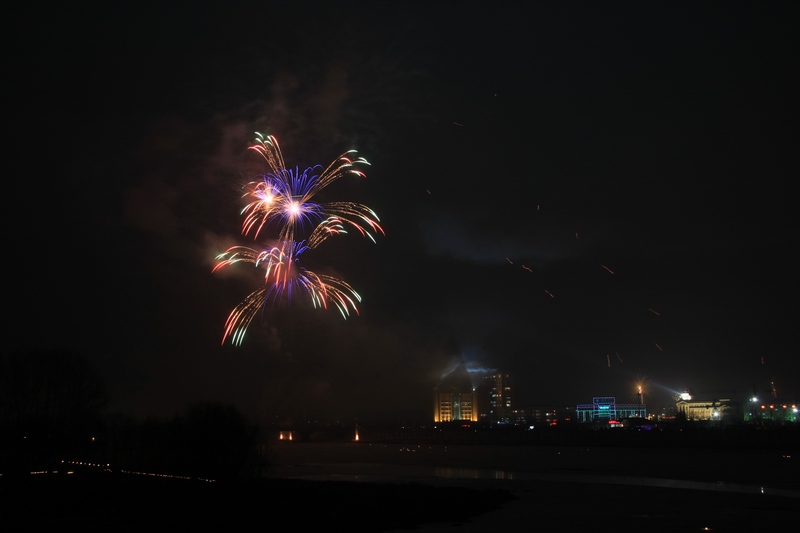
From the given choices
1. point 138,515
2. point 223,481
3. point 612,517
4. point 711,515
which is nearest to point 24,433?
point 223,481

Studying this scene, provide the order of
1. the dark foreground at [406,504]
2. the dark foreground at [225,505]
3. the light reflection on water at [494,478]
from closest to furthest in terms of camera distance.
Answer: the dark foreground at [406,504] < the dark foreground at [225,505] < the light reflection on water at [494,478]

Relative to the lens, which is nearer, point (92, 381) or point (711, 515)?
point (711, 515)

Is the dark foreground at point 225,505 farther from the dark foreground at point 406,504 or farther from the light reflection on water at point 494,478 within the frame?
the light reflection on water at point 494,478

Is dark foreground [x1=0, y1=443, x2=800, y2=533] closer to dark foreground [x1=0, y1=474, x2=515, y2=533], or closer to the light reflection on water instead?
dark foreground [x1=0, y1=474, x2=515, y2=533]

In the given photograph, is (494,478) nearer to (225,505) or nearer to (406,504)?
(406,504)

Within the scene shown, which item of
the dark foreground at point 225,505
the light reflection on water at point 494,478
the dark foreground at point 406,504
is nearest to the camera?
the dark foreground at point 406,504

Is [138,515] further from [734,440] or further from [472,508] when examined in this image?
[734,440]

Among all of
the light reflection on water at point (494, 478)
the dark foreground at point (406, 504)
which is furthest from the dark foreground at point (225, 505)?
the light reflection on water at point (494, 478)

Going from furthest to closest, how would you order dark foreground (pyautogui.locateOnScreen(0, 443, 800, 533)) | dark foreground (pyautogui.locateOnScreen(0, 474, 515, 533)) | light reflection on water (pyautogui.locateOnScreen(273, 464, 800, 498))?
light reflection on water (pyautogui.locateOnScreen(273, 464, 800, 498)) < dark foreground (pyautogui.locateOnScreen(0, 474, 515, 533)) < dark foreground (pyautogui.locateOnScreen(0, 443, 800, 533))

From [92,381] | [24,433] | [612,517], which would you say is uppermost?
[92,381]

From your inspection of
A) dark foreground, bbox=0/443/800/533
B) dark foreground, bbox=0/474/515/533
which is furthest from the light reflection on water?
dark foreground, bbox=0/474/515/533

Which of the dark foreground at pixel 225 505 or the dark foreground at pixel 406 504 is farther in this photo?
the dark foreground at pixel 225 505
